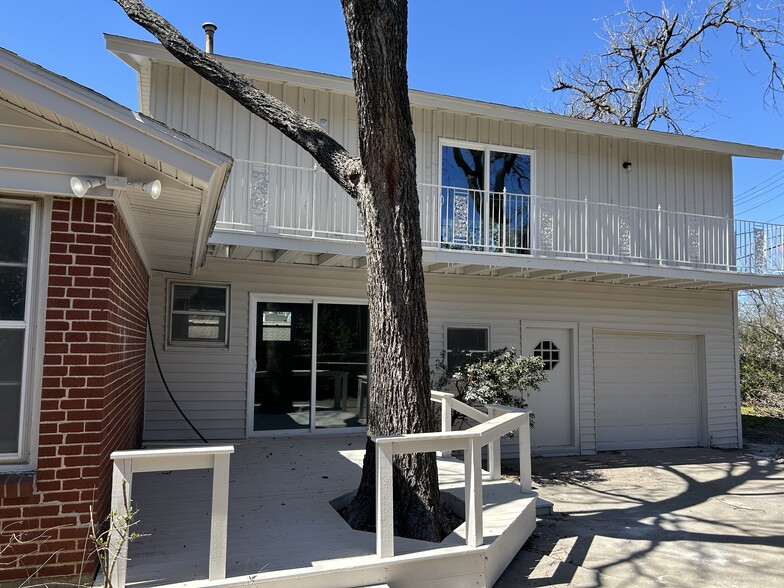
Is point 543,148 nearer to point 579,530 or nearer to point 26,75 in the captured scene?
point 579,530

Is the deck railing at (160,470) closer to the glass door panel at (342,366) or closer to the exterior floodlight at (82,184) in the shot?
the exterior floodlight at (82,184)

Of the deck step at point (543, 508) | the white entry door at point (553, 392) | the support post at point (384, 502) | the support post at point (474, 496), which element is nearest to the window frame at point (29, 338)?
the support post at point (384, 502)

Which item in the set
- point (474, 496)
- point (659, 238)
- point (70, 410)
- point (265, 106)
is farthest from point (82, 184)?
point (659, 238)

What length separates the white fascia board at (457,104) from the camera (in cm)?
791

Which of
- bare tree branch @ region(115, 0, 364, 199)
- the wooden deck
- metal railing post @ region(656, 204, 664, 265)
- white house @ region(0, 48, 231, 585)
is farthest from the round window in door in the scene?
white house @ region(0, 48, 231, 585)

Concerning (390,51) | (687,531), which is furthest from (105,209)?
(687,531)

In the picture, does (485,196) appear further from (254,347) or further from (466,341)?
(254,347)

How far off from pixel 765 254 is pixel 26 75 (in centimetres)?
1176

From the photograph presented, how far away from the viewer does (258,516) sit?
475 cm

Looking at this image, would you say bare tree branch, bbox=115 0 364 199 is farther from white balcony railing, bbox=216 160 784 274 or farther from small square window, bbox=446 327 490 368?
small square window, bbox=446 327 490 368

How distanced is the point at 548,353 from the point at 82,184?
28.4 ft

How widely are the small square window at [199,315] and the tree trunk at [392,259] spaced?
4.36 m

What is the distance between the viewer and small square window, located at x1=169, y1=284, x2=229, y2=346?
8.41 meters

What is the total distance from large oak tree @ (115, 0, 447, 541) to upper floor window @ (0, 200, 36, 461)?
8.00 feet
